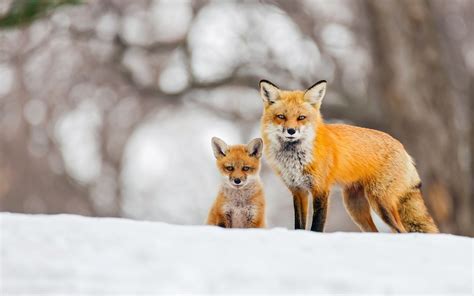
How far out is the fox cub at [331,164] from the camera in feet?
17.9

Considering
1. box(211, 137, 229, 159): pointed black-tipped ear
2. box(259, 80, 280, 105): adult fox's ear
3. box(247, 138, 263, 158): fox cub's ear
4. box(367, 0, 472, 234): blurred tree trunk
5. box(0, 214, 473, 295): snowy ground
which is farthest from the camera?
box(367, 0, 472, 234): blurred tree trunk

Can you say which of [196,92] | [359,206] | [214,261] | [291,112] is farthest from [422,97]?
[214,261]

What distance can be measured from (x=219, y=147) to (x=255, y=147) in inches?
10.7

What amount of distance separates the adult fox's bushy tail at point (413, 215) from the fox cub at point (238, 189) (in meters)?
1.04

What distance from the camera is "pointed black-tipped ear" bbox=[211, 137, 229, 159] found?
6.00 metres

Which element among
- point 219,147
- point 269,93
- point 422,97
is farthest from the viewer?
point 422,97

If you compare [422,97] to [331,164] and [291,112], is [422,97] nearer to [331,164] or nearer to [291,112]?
[331,164]

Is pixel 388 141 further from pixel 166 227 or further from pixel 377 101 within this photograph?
pixel 377 101

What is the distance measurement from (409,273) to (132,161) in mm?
16050

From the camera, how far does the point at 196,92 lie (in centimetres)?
1770

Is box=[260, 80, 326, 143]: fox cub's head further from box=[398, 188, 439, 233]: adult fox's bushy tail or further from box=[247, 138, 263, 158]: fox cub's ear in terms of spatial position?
box=[398, 188, 439, 233]: adult fox's bushy tail

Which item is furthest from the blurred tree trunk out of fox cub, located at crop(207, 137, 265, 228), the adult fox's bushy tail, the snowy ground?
the snowy ground

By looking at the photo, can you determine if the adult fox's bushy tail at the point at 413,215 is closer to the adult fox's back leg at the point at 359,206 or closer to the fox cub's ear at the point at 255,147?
Answer: the adult fox's back leg at the point at 359,206

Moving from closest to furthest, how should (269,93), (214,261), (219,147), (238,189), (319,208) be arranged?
(214,261) < (319,208) < (269,93) < (219,147) < (238,189)
